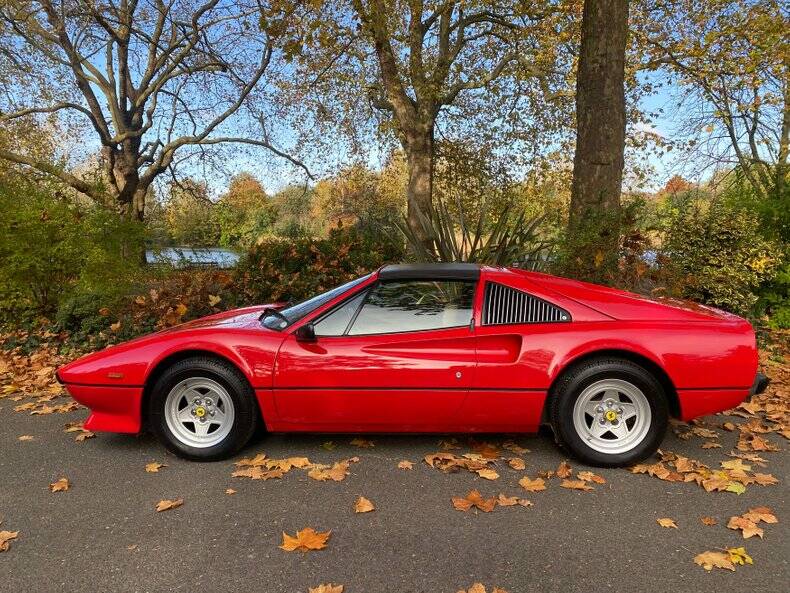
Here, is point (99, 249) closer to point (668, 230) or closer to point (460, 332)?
point (460, 332)

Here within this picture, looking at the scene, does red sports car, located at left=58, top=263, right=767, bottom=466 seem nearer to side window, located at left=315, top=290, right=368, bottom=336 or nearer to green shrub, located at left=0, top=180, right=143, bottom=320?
side window, located at left=315, top=290, right=368, bottom=336

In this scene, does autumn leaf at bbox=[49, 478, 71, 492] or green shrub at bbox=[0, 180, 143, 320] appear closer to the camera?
autumn leaf at bbox=[49, 478, 71, 492]

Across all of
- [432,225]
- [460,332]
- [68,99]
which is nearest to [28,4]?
[68,99]

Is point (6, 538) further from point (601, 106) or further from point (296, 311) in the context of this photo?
point (601, 106)

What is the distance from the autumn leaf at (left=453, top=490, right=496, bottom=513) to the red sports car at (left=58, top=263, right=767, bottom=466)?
52cm

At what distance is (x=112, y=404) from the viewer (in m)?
3.71

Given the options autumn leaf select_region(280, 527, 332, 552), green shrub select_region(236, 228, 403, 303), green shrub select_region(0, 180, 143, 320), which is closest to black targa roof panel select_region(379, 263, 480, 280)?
autumn leaf select_region(280, 527, 332, 552)

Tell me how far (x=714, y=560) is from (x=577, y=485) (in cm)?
85

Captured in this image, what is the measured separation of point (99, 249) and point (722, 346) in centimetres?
775

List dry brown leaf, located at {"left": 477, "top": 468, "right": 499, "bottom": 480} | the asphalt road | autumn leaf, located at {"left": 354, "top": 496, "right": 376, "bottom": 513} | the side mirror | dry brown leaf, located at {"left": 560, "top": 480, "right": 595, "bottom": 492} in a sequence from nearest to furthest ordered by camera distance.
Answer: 1. the asphalt road
2. autumn leaf, located at {"left": 354, "top": 496, "right": 376, "bottom": 513}
3. dry brown leaf, located at {"left": 560, "top": 480, "right": 595, "bottom": 492}
4. dry brown leaf, located at {"left": 477, "top": 468, "right": 499, "bottom": 480}
5. the side mirror

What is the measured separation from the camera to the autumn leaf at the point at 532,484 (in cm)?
327

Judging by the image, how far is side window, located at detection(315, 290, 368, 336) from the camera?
3.64 m

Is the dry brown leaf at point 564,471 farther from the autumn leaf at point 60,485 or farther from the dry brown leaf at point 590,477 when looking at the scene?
the autumn leaf at point 60,485

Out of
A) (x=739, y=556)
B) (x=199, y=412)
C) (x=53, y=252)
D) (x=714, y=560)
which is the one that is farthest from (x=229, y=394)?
(x=53, y=252)
